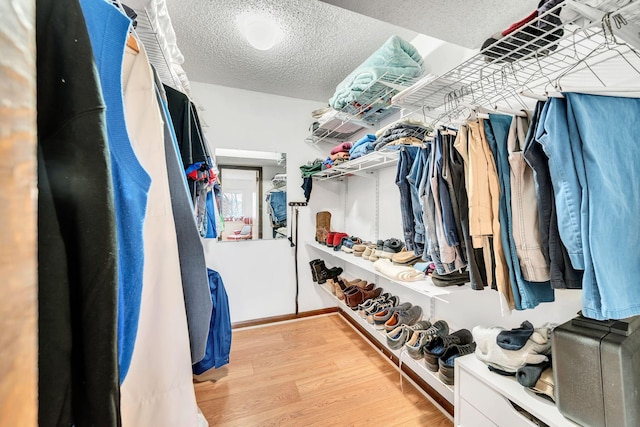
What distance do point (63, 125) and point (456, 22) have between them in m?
1.51

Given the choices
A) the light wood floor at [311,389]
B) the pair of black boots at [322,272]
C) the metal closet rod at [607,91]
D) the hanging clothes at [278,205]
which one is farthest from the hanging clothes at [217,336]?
the metal closet rod at [607,91]

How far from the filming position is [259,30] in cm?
154

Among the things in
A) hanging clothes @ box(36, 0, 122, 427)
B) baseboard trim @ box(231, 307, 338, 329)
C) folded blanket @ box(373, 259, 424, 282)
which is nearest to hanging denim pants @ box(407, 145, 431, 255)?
folded blanket @ box(373, 259, 424, 282)

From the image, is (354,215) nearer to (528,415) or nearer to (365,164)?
(365,164)

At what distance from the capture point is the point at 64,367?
0.22 metres

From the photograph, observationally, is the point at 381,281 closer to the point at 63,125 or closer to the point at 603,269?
the point at 603,269

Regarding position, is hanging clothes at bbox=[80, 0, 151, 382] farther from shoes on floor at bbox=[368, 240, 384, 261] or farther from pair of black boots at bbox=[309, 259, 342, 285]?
pair of black boots at bbox=[309, 259, 342, 285]

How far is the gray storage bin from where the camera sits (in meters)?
0.64

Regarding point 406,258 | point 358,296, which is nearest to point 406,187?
point 406,258

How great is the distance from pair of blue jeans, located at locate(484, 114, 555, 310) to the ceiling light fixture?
4.55 feet

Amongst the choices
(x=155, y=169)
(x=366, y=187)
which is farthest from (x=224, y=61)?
(x=155, y=169)

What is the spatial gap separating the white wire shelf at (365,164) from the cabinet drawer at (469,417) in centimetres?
120

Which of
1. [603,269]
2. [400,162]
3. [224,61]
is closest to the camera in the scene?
[603,269]

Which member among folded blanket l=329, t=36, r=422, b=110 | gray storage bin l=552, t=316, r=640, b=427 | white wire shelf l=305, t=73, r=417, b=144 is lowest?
gray storage bin l=552, t=316, r=640, b=427
